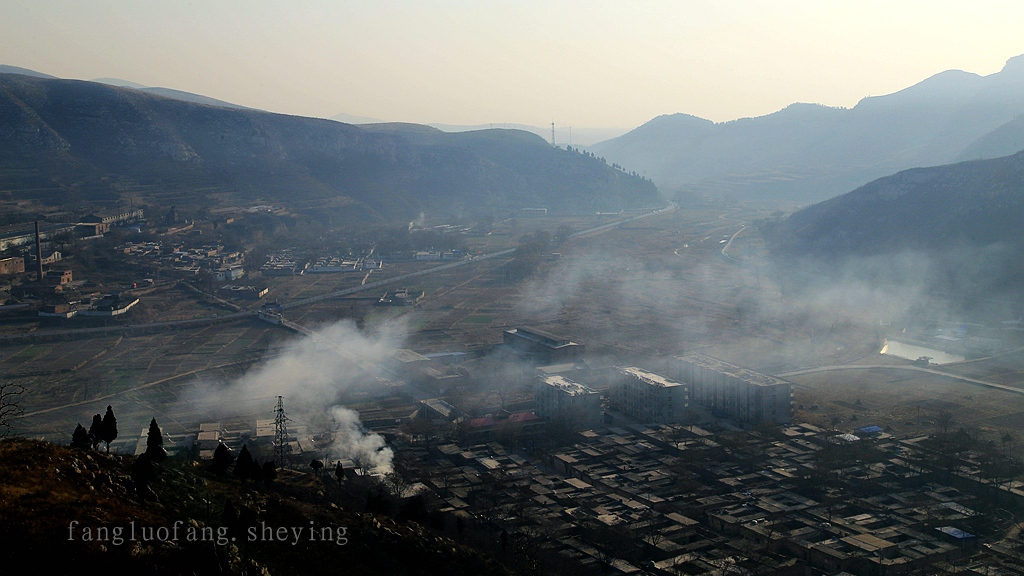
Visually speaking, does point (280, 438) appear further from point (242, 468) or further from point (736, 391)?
point (736, 391)

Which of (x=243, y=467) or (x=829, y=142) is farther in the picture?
(x=829, y=142)

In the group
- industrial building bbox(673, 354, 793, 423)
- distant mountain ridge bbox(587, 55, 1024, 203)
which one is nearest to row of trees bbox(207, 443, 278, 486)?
industrial building bbox(673, 354, 793, 423)

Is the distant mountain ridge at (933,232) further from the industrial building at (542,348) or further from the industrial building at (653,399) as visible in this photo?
the industrial building at (653,399)

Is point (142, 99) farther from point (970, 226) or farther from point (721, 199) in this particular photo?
point (970, 226)

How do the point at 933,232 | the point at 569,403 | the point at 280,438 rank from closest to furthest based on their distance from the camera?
the point at 280,438
the point at 569,403
the point at 933,232

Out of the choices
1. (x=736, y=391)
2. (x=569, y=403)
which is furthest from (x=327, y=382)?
(x=736, y=391)

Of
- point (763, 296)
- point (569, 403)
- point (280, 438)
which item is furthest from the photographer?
point (763, 296)
